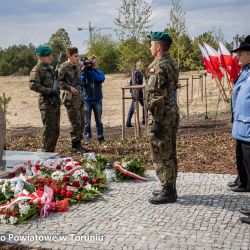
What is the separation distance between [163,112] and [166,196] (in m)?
1.02

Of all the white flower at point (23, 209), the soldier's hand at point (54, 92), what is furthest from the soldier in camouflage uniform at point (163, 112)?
the soldier's hand at point (54, 92)

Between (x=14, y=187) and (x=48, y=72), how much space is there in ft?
10.2

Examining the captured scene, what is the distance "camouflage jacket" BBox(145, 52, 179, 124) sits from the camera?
5.27 meters

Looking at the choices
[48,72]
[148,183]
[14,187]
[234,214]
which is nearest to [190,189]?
[148,183]

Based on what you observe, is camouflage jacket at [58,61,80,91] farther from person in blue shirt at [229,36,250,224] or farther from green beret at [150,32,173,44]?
person in blue shirt at [229,36,250,224]

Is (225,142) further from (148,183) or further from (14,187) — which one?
(14,187)

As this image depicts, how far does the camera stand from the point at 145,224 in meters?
4.76

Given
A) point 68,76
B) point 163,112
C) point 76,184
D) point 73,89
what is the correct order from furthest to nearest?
point 68,76 < point 73,89 < point 76,184 < point 163,112

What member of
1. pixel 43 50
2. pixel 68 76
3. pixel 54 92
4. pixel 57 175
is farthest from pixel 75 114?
pixel 57 175

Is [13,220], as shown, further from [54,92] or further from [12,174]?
[54,92]

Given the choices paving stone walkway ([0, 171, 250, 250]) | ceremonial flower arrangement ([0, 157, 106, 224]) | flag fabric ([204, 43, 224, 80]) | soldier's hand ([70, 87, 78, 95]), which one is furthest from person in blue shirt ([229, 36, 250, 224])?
flag fabric ([204, 43, 224, 80])

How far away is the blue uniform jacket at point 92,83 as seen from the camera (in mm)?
10281

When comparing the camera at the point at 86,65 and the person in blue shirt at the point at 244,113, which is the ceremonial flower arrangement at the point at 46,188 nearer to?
the person in blue shirt at the point at 244,113

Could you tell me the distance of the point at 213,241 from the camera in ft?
→ 14.0
